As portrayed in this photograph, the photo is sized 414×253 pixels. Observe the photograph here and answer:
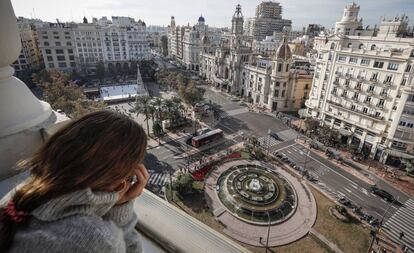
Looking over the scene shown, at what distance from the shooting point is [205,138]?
32.8m

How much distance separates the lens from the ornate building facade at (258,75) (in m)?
44.5

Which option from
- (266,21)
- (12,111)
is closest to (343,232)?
(12,111)

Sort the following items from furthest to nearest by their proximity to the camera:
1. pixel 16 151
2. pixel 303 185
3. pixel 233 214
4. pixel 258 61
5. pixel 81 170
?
pixel 258 61
pixel 303 185
pixel 233 214
pixel 16 151
pixel 81 170

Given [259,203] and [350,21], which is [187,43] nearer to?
[350,21]

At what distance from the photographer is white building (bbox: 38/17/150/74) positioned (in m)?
59.3

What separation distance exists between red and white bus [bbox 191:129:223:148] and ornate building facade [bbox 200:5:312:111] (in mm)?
17547

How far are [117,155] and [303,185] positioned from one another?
2676 cm

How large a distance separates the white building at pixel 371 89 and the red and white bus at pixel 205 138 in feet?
56.8

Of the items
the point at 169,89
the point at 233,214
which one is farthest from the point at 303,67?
the point at 233,214

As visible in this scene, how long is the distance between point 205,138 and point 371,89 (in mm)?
22559

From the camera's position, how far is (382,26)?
123ft

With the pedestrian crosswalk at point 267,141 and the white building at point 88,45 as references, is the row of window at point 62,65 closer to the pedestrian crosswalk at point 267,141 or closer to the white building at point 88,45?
the white building at point 88,45

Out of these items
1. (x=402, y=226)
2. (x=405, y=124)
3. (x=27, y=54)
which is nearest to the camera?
(x=402, y=226)

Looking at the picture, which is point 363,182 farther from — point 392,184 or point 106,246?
point 106,246
